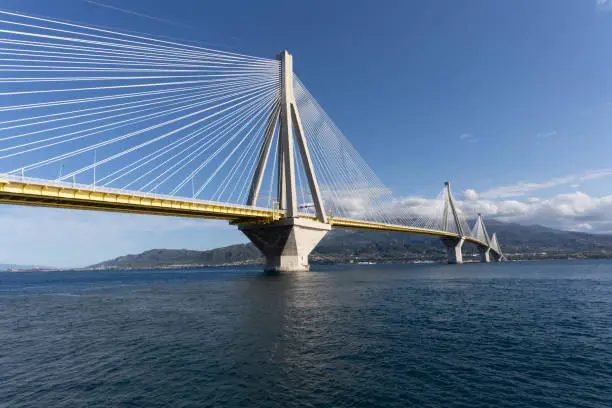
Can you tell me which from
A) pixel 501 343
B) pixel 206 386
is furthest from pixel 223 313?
pixel 501 343

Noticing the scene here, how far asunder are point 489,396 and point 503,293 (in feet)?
92.5

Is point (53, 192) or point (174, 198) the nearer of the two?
point (53, 192)

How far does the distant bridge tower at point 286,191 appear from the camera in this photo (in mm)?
54719

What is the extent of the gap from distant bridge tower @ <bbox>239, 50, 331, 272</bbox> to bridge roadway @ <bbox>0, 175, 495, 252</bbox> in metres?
2.24

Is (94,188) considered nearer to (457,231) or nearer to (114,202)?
(114,202)

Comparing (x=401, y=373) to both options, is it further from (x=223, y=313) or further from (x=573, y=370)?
(x=223, y=313)

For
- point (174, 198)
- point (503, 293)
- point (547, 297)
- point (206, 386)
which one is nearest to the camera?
point (206, 386)

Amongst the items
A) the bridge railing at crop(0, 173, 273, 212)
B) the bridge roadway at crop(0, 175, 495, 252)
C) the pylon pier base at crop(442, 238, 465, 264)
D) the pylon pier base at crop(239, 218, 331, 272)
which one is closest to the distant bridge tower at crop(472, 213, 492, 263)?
the pylon pier base at crop(442, 238, 465, 264)

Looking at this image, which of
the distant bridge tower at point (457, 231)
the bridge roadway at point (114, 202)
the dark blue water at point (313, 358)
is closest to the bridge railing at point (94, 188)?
the bridge roadway at point (114, 202)

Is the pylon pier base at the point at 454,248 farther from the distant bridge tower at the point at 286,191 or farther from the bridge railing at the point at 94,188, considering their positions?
the bridge railing at the point at 94,188

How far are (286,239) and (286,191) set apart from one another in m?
8.03

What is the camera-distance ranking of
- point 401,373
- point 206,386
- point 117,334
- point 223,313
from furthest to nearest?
point 223,313
point 117,334
point 401,373
point 206,386

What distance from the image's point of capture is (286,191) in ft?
182

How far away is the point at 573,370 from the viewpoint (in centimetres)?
1237
